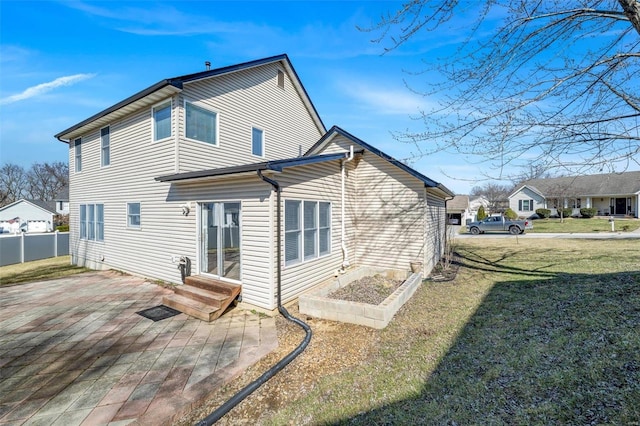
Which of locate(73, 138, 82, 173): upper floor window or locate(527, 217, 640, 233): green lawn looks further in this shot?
locate(527, 217, 640, 233): green lawn

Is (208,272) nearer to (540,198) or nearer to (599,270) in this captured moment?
(599,270)

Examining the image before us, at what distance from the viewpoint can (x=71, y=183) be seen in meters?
11.8

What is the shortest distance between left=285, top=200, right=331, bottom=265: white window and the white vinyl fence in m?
15.9

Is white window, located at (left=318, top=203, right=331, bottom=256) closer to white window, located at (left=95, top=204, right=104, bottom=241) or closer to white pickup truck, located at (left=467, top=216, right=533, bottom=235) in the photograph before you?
white window, located at (left=95, top=204, right=104, bottom=241)

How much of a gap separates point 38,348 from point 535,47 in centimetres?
939

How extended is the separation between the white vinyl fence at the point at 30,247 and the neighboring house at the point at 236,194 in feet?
16.8

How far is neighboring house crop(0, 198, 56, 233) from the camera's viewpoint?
33.0 meters

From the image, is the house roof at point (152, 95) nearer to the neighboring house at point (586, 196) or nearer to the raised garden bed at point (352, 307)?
the raised garden bed at point (352, 307)

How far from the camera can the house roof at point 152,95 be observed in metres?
7.48

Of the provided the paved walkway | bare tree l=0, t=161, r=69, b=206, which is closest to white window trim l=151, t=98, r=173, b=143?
the paved walkway

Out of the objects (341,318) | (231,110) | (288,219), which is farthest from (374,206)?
(231,110)

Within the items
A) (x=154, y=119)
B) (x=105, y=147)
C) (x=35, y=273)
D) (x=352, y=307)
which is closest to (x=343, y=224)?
(x=352, y=307)

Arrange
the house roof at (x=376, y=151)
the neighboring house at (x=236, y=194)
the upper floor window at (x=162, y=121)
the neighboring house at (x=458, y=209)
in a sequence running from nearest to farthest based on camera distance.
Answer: the neighboring house at (x=236, y=194), the upper floor window at (x=162, y=121), the house roof at (x=376, y=151), the neighboring house at (x=458, y=209)

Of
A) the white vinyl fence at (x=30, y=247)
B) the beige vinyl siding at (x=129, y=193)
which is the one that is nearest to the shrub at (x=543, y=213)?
the beige vinyl siding at (x=129, y=193)
